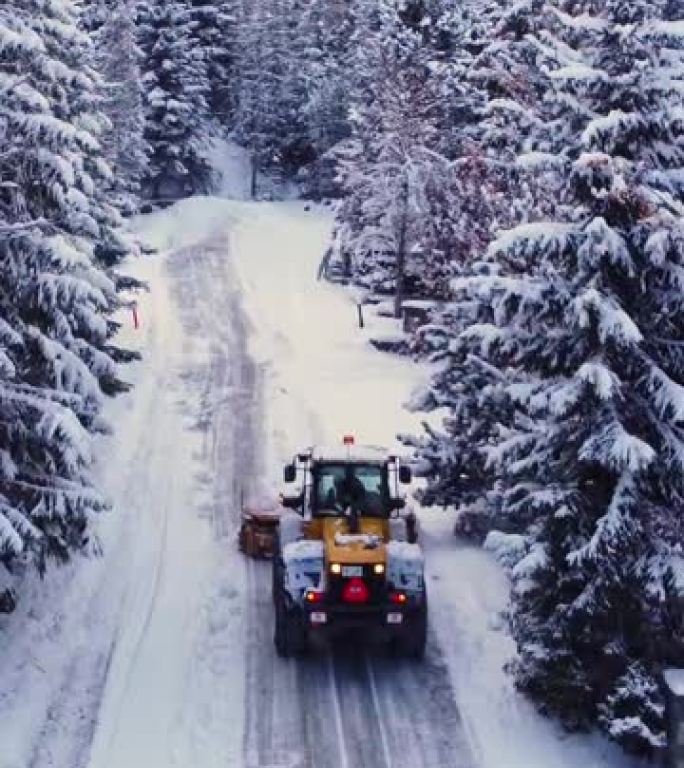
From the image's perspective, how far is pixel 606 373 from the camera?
12805mm

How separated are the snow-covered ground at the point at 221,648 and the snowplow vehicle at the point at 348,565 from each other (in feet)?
2.53

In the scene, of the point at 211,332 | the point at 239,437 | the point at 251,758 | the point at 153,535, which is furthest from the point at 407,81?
the point at 251,758

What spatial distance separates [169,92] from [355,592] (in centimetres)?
5846

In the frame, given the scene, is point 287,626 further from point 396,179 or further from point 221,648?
point 396,179

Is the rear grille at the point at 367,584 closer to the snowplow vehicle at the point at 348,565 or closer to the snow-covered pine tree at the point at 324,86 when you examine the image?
the snowplow vehicle at the point at 348,565

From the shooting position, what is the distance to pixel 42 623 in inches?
669

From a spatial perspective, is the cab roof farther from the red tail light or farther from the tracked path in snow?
the tracked path in snow

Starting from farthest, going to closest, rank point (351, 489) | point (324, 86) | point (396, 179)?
point (324, 86)
point (396, 179)
point (351, 489)

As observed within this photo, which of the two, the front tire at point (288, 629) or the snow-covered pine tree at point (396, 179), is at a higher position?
the snow-covered pine tree at point (396, 179)

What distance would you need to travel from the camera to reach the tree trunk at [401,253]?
40.2m

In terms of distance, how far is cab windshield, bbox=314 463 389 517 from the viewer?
669 inches

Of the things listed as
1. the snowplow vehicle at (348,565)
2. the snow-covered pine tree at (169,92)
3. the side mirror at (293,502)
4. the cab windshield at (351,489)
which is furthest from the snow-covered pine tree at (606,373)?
the snow-covered pine tree at (169,92)

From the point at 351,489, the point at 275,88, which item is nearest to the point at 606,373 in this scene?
the point at 351,489

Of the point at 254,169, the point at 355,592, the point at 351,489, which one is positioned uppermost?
the point at 351,489
